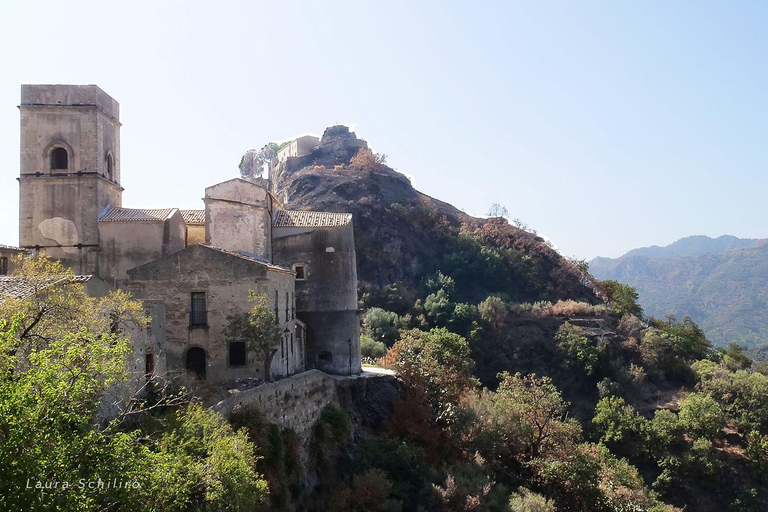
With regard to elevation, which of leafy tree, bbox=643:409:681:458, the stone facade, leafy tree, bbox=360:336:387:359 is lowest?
leafy tree, bbox=643:409:681:458

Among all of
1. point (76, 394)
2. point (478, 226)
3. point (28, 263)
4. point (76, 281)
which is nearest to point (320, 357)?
point (76, 281)

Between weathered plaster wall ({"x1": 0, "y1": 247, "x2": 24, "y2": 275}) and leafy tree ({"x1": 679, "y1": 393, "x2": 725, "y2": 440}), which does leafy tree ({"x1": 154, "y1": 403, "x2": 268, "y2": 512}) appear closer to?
weathered plaster wall ({"x1": 0, "y1": 247, "x2": 24, "y2": 275})

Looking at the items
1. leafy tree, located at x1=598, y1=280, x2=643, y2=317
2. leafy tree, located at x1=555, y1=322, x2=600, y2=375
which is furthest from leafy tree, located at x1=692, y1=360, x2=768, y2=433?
leafy tree, located at x1=598, y1=280, x2=643, y2=317

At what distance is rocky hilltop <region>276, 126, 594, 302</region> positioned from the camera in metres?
70.8

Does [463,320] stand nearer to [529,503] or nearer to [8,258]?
[529,503]

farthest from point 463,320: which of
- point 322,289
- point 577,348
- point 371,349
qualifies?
point 322,289

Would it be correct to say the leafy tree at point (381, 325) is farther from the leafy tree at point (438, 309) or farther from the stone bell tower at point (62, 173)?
the stone bell tower at point (62, 173)

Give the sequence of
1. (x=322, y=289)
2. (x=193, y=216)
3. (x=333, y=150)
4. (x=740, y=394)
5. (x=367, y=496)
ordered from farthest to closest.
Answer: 1. (x=333, y=150)
2. (x=740, y=394)
3. (x=193, y=216)
4. (x=322, y=289)
5. (x=367, y=496)

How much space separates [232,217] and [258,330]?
29.1ft

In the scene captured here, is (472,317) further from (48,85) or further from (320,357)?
(48,85)

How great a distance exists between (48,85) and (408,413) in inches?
891

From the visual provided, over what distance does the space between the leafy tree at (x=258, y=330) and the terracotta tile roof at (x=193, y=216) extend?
32.6 feet

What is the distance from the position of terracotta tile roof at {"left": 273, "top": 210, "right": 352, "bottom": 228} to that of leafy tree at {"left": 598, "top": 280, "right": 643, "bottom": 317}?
3680cm

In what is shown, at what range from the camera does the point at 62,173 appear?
32.7 m
